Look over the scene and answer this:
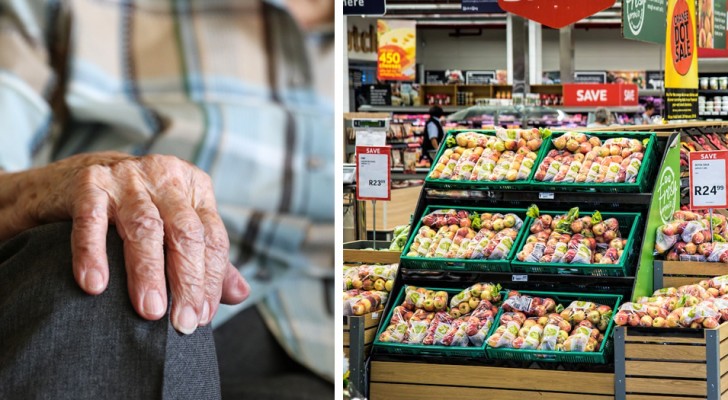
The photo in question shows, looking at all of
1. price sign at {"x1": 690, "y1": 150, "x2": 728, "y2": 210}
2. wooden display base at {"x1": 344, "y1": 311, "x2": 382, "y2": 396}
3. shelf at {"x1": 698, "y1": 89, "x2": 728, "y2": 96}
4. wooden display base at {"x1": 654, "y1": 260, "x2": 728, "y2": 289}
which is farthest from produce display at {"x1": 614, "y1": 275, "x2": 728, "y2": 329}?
shelf at {"x1": 698, "y1": 89, "x2": 728, "y2": 96}

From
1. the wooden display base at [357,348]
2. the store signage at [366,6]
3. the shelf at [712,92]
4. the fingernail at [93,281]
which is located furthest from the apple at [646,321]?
the shelf at [712,92]

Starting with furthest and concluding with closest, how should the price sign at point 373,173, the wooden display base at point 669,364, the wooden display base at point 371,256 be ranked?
the price sign at point 373,173
the wooden display base at point 371,256
the wooden display base at point 669,364

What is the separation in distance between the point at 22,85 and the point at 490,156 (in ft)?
11.7

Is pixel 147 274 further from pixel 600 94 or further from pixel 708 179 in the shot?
pixel 600 94

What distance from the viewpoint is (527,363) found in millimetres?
3922

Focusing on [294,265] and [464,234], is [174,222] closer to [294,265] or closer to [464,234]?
[294,265]

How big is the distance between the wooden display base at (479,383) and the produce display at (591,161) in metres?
0.96

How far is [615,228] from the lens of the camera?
4.21 metres

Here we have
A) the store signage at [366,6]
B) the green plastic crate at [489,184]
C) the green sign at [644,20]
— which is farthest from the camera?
the green sign at [644,20]

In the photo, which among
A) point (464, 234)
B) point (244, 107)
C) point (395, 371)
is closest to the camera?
point (244, 107)

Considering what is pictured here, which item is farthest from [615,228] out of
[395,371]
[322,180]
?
[322,180]

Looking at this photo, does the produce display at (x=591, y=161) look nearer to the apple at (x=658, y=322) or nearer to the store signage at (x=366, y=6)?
the apple at (x=658, y=322)

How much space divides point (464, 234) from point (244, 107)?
3169 mm

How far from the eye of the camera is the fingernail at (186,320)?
3.78 feet
